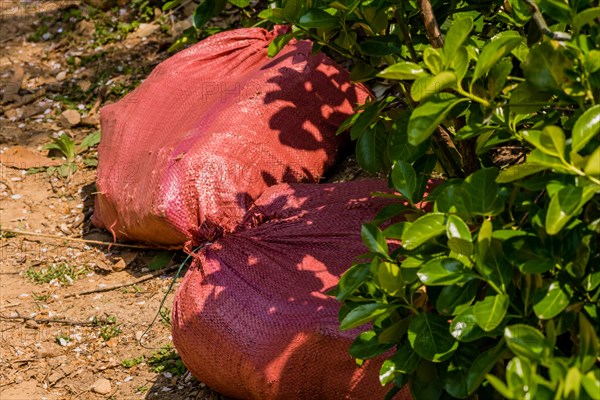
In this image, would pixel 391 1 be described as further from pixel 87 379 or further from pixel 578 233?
pixel 87 379

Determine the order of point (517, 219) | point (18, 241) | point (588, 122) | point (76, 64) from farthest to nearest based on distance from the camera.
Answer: point (76, 64) → point (18, 241) → point (517, 219) → point (588, 122)

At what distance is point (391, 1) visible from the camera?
2.09 meters

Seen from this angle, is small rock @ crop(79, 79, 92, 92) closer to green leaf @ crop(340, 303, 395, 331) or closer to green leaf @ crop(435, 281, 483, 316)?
green leaf @ crop(340, 303, 395, 331)

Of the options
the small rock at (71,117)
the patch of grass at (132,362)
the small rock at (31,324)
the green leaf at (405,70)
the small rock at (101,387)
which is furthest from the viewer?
the small rock at (71,117)

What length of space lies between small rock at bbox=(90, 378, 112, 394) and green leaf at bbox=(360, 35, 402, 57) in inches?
55.1

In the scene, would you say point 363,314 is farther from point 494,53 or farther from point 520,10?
point 520,10

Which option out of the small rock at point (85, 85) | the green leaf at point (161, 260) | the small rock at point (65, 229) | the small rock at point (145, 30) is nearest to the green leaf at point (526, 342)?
the green leaf at point (161, 260)

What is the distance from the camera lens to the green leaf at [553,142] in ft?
4.84

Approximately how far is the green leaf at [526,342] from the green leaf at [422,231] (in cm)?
23

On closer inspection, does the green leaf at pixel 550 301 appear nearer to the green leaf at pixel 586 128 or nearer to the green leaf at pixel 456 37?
the green leaf at pixel 586 128

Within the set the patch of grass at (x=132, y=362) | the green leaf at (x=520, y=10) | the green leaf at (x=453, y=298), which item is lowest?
the patch of grass at (x=132, y=362)

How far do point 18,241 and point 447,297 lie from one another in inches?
103

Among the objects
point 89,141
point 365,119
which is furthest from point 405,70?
point 89,141

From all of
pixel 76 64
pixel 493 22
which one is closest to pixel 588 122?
pixel 493 22
